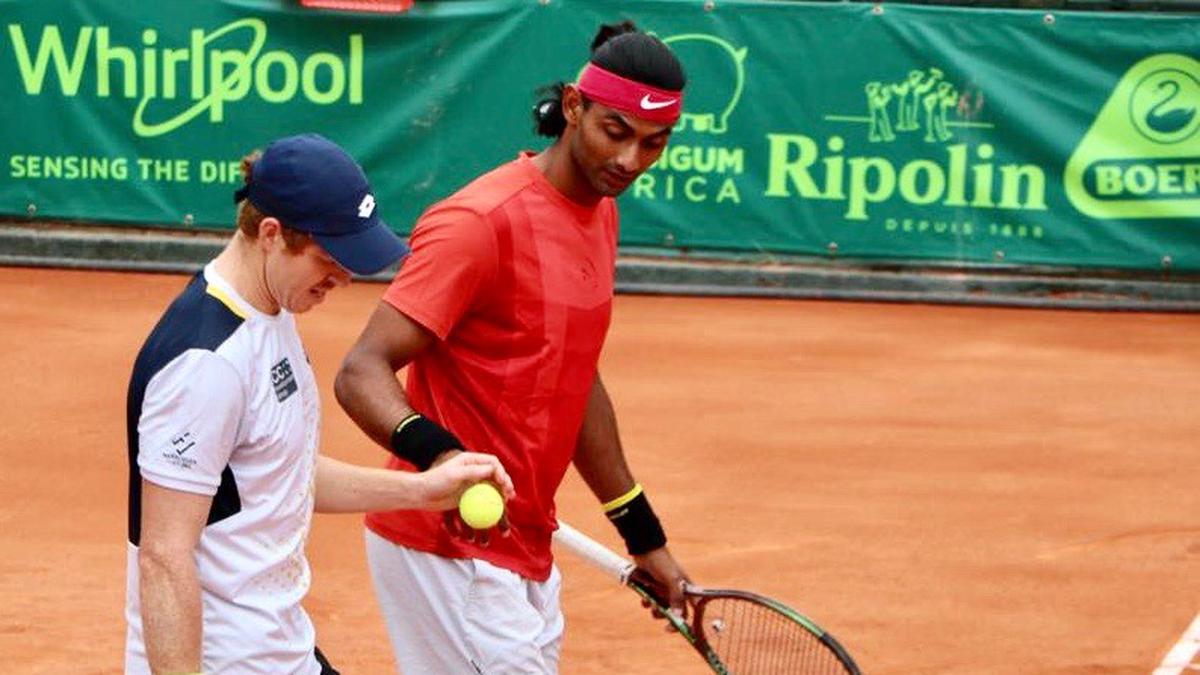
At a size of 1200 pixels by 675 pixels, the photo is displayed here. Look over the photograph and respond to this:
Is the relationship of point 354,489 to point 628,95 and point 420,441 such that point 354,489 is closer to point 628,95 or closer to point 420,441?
point 420,441

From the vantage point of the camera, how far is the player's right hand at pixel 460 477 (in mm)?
4491

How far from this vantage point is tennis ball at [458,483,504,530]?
4457 mm

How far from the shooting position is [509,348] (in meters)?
5.12

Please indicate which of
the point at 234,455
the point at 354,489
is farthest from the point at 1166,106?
the point at 234,455

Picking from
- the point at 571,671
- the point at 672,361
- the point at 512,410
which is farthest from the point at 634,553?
the point at 672,361

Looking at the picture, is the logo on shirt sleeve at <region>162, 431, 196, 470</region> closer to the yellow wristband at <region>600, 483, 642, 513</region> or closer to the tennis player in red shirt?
the tennis player in red shirt

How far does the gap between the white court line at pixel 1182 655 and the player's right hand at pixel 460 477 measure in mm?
4232

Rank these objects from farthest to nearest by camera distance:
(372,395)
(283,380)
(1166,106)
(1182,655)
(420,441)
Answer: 1. (1166,106)
2. (1182,655)
3. (372,395)
4. (420,441)
5. (283,380)

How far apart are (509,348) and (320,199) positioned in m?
1.09

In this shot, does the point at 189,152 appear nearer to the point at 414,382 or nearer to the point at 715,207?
the point at 715,207

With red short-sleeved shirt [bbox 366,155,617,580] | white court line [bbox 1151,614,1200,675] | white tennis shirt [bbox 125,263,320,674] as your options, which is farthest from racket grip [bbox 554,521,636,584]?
white court line [bbox 1151,614,1200,675]

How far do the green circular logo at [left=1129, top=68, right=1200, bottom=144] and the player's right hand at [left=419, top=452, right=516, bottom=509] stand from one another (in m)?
11.7

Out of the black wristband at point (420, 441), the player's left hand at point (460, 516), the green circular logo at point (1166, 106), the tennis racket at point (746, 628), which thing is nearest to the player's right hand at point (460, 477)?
the player's left hand at point (460, 516)

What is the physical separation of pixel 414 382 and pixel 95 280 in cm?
1091
